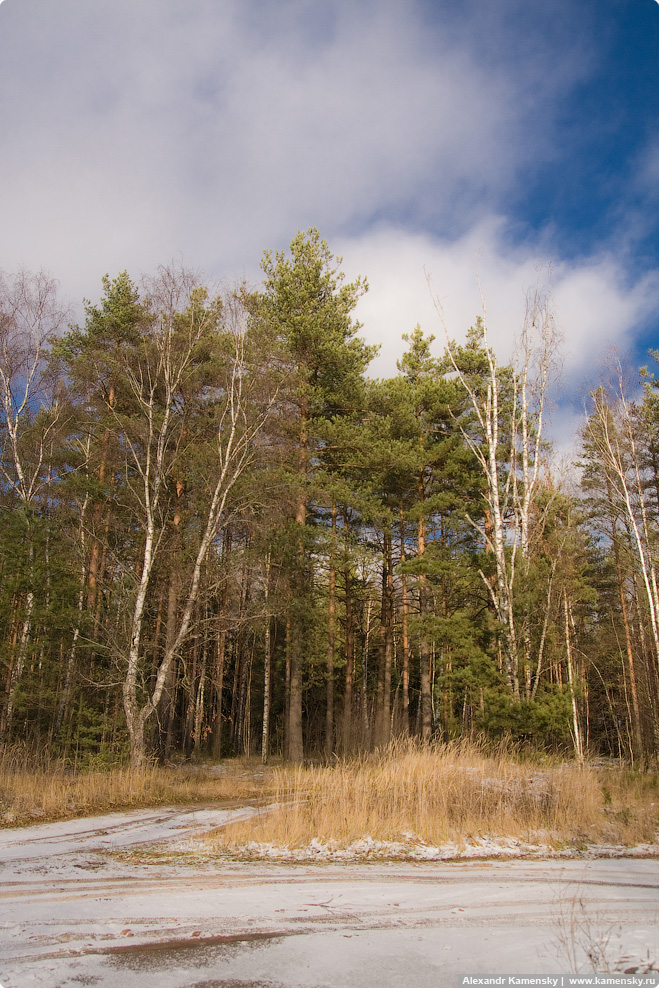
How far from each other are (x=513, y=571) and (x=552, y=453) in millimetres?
8870

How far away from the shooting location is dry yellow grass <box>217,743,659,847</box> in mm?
7398

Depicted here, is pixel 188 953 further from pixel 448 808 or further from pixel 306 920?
pixel 448 808

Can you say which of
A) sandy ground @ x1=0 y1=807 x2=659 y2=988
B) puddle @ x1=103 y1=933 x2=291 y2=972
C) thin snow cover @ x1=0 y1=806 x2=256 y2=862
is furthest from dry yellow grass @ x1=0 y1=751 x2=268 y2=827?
puddle @ x1=103 y1=933 x2=291 y2=972

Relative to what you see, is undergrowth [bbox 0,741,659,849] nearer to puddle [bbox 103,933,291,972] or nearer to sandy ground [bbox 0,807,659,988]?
sandy ground [bbox 0,807,659,988]

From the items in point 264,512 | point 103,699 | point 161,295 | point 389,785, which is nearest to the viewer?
point 389,785

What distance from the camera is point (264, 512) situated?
16.3 meters

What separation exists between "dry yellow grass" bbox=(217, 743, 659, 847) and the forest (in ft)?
12.6

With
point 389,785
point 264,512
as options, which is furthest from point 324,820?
point 264,512

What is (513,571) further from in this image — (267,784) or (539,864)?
(539,864)

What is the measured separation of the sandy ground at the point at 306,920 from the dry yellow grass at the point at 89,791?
2.81m

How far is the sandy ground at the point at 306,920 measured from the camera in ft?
10.8

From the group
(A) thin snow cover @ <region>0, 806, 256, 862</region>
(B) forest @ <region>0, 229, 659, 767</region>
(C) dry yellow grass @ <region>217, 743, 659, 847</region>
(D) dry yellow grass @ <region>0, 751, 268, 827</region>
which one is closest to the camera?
(A) thin snow cover @ <region>0, 806, 256, 862</region>

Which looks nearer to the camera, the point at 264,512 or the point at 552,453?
the point at 264,512

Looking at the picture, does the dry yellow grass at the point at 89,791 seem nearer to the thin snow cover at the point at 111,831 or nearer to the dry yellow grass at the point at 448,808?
the thin snow cover at the point at 111,831
